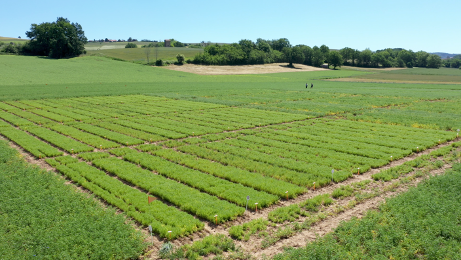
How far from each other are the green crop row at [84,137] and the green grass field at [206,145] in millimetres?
79

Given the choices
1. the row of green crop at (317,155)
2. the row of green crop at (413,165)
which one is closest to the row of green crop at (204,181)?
the row of green crop at (317,155)

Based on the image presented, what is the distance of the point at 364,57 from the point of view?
192250 millimetres

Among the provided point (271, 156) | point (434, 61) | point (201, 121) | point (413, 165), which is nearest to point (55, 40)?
point (201, 121)

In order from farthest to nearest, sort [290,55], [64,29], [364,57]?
[364,57]
[290,55]
[64,29]

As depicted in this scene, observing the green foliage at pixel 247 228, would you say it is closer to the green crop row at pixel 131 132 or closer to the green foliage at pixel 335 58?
the green crop row at pixel 131 132

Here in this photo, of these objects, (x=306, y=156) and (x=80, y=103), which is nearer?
(x=306, y=156)

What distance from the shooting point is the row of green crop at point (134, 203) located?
1164 cm

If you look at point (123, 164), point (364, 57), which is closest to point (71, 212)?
point (123, 164)

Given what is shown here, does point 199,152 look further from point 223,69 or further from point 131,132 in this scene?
point 223,69

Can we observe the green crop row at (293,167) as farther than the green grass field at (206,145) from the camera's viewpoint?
Yes

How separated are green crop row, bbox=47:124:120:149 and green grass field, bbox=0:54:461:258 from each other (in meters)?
0.08

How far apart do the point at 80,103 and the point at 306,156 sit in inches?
1395

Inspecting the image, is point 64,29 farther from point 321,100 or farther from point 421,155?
point 421,155

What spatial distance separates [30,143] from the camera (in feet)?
75.5
